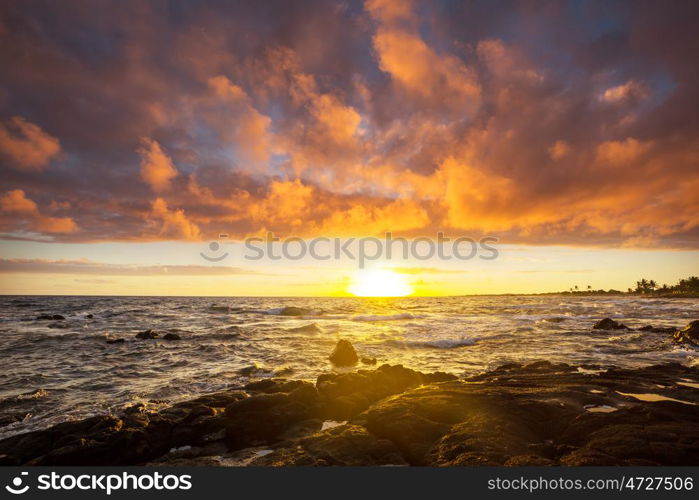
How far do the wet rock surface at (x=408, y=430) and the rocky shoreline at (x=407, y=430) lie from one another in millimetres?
28

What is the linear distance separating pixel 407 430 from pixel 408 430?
0.07 feet

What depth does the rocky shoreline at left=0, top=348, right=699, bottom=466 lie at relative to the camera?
6.34 m

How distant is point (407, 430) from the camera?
24.8 feet

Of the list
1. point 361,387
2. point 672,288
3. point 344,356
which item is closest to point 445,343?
point 344,356

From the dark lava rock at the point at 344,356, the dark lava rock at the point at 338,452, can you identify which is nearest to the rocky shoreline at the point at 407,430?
the dark lava rock at the point at 338,452

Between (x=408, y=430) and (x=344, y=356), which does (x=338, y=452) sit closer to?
(x=408, y=430)

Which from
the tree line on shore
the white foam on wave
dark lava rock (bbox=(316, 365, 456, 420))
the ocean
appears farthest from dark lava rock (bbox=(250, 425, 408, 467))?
the tree line on shore

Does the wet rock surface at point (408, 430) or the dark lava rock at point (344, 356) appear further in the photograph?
the dark lava rock at point (344, 356)

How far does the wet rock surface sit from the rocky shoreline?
1.1 inches

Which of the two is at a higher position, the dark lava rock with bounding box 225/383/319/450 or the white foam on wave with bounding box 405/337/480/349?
the dark lava rock with bounding box 225/383/319/450

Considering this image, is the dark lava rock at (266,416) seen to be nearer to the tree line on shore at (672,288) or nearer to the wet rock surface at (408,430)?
the wet rock surface at (408,430)

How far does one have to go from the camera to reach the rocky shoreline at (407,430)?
6340 mm

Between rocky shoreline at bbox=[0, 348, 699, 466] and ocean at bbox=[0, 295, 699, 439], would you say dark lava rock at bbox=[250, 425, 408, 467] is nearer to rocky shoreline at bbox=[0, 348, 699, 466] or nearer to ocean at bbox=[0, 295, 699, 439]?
rocky shoreline at bbox=[0, 348, 699, 466]

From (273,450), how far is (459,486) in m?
4.23
